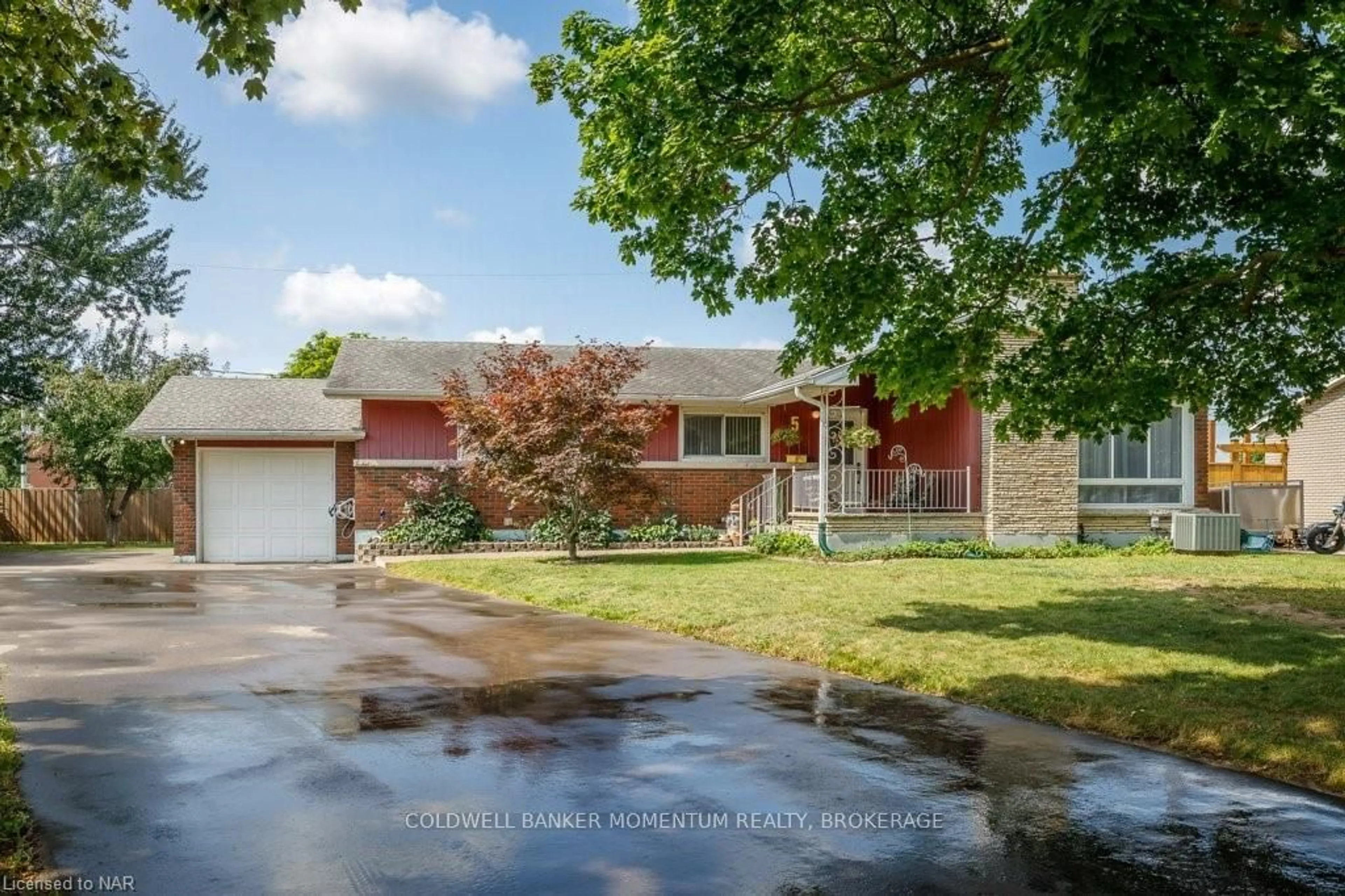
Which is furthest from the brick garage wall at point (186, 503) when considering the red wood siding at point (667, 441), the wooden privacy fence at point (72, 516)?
the wooden privacy fence at point (72, 516)

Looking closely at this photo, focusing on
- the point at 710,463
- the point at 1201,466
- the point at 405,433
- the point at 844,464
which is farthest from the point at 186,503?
the point at 1201,466

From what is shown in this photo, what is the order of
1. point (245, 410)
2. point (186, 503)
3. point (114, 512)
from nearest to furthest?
point (186, 503) < point (245, 410) < point (114, 512)

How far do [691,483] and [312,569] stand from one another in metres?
8.36

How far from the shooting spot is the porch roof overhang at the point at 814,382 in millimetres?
19609

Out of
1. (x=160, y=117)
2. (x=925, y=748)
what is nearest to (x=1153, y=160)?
(x=925, y=748)

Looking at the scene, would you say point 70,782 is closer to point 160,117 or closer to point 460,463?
point 160,117

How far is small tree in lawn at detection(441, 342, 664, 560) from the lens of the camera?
1848cm

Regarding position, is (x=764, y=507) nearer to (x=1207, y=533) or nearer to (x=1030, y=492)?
(x=1030, y=492)

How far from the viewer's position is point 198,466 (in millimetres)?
23203

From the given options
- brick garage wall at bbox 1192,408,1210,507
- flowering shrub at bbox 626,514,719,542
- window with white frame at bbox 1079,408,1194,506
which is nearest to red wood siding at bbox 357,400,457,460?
flowering shrub at bbox 626,514,719,542

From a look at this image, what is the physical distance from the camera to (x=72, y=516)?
31.9 metres

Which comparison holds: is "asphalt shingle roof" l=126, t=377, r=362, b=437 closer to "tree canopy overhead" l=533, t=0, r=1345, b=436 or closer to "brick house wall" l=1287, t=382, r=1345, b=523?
"tree canopy overhead" l=533, t=0, r=1345, b=436

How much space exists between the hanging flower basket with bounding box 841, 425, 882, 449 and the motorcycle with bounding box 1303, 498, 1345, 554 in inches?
340

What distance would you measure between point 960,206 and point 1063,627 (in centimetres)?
451
